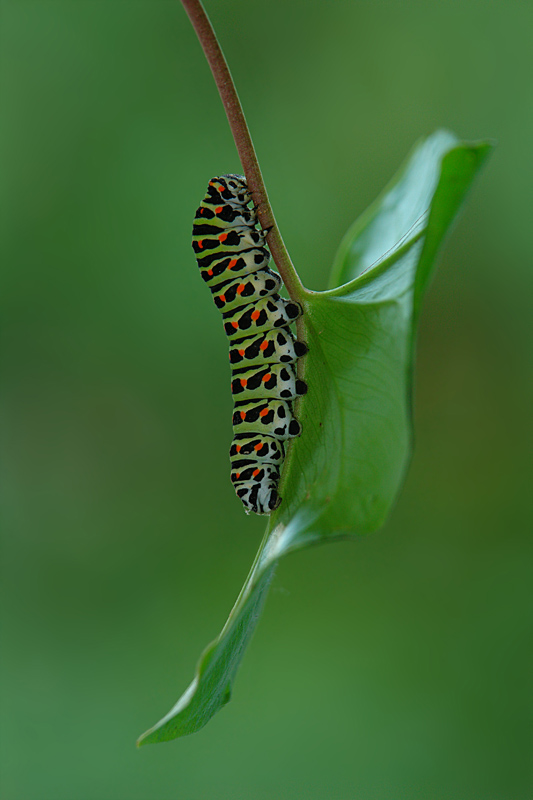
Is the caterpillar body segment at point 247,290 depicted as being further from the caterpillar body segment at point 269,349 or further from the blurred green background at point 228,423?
the blurred green background at point 228,423

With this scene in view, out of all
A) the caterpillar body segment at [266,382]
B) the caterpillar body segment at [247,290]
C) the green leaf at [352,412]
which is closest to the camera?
the green leaf at [352,412]

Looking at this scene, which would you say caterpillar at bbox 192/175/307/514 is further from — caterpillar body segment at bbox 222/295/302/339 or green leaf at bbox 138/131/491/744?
green leaf at bbox 138/131/491/744

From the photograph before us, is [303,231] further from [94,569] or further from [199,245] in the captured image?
[199,245]

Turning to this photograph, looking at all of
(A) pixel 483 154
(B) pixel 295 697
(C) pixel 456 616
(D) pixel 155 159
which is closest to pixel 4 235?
(D) pixel 155 159

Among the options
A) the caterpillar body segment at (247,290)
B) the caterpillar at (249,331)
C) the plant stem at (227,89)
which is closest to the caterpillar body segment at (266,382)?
the caterpillar at (249,331)

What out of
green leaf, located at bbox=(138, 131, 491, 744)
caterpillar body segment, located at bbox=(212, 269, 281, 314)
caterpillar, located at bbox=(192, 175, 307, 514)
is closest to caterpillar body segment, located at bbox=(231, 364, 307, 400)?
caterpillar, located at bbox=(192, 175, 307, 514)

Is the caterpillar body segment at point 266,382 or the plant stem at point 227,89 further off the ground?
the plant stem at point 227,89
